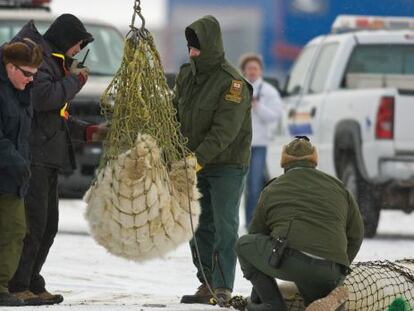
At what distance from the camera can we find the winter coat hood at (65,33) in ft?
30.5

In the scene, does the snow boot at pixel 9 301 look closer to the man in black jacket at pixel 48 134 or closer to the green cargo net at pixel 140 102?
the man in black jacket at pixel 48 134

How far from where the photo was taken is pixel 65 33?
9.30m

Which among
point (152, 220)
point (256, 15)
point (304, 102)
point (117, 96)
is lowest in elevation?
point (256, 15)

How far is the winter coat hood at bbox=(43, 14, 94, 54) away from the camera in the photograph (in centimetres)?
930

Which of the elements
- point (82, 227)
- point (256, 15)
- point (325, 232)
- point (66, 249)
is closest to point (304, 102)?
point (82, 227)

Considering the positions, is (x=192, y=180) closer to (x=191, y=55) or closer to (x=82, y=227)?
(x=191, y=55)

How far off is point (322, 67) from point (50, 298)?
8.57 m

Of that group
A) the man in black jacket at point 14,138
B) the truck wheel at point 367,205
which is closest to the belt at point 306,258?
the man in black jacket at point 14,138

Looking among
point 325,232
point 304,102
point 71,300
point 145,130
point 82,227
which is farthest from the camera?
point 304,102

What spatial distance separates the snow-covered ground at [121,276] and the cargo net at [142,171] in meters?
0.41

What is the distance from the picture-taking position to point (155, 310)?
892cm

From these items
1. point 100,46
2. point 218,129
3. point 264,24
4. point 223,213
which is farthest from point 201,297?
point 264,24

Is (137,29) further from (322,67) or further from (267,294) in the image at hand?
(322,67)

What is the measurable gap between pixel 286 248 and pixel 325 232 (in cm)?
22
